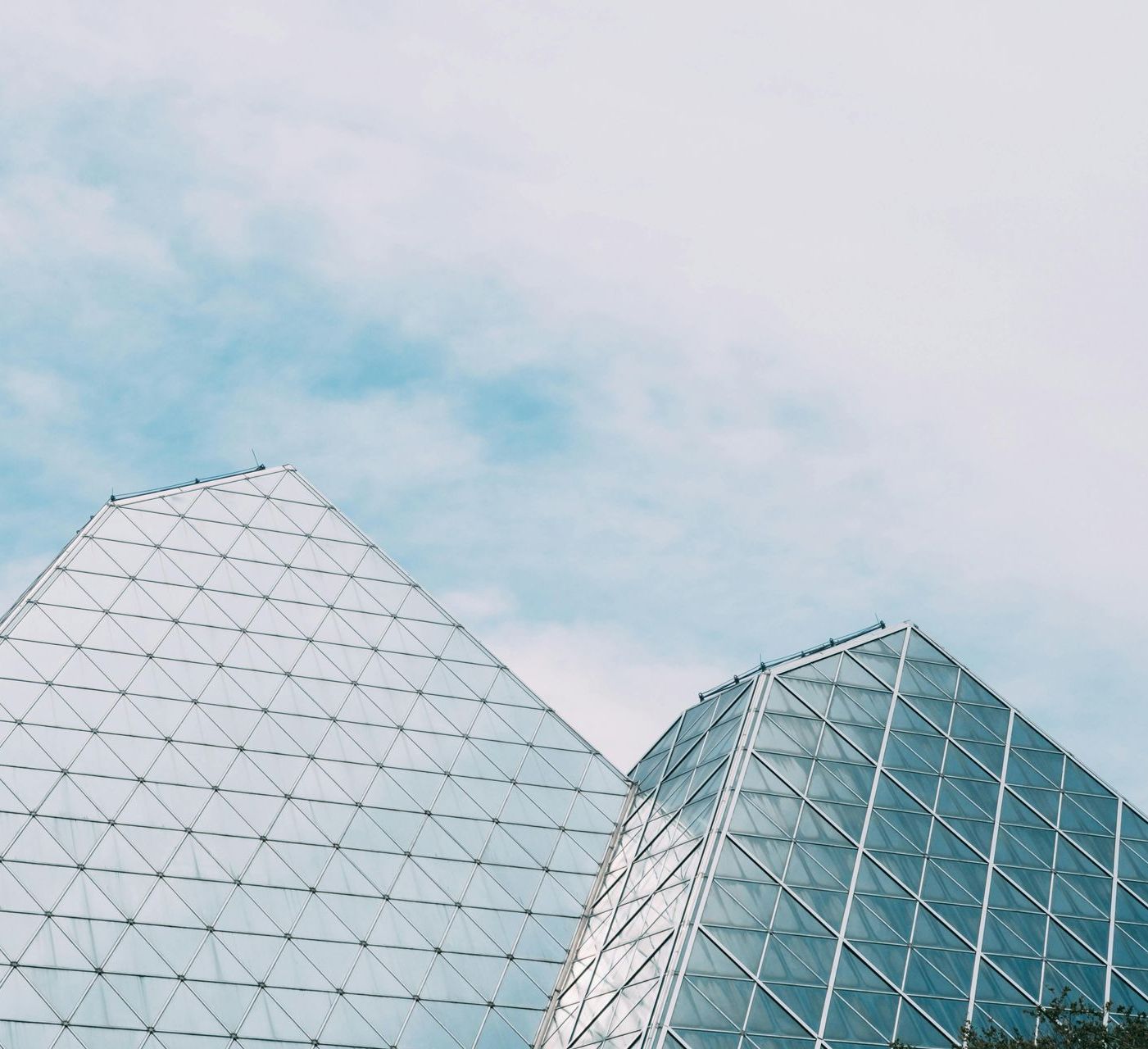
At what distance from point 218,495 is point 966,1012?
2545 cm

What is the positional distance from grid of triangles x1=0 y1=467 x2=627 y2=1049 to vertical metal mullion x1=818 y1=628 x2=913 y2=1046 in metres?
7.15

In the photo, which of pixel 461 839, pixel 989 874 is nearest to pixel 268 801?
pixel 461 839

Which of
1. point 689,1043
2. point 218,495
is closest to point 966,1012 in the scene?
point 689,1043

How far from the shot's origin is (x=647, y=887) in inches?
1260

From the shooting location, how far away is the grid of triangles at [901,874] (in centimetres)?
2836

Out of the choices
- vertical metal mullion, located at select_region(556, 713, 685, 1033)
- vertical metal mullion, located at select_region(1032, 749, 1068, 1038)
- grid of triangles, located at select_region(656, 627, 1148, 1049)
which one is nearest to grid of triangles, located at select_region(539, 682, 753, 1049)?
vertical metal mullion, located at select_region(556, 713, 685, 1033)

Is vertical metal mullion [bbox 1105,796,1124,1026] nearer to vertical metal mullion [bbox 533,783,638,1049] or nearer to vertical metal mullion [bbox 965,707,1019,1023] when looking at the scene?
vertical metal mullion [bbox 965,707,1019,1023]

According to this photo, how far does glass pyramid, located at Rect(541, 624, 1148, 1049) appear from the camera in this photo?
93.1ft

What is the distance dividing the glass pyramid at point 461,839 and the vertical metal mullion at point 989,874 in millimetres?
74

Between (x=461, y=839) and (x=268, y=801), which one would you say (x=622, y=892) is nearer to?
(x=461, y=839)

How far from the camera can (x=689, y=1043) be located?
26.8 m

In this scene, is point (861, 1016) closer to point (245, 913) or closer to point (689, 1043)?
point (689, 1043)

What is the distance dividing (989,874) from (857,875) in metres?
3.62

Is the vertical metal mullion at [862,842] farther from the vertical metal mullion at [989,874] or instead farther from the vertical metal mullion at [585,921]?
the vertical metal mullion at [585,921]
